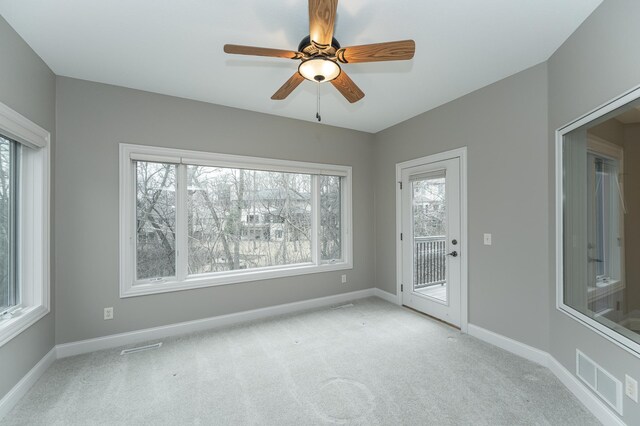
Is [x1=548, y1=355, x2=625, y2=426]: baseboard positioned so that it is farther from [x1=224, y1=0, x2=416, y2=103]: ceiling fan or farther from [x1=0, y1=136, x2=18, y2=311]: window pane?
[x1=0, y1=136, x2=18, y2=311]: window pane

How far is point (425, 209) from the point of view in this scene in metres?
3.71

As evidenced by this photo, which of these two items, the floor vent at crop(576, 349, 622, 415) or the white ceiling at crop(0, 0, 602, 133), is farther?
the white ceiling at crop(0, 0, 602, 133)

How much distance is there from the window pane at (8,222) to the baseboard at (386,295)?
163 inches

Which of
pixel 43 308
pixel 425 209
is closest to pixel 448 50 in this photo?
pixel 425 209

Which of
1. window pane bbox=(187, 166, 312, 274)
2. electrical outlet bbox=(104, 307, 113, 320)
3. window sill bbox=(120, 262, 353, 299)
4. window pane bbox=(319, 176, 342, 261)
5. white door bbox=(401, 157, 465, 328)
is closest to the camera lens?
electrical outlet bbox=(104, 307, 113, 320)

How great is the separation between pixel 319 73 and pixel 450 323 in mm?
3130

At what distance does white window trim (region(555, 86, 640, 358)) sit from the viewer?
1.64m

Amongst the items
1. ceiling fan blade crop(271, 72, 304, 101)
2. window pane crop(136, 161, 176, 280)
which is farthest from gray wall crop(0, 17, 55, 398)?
ceiling fan blade crop(271, 72, 304, 101)

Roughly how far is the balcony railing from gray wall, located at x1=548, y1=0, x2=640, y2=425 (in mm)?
1158

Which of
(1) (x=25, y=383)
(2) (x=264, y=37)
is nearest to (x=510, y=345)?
(2) (x=264, y=37)

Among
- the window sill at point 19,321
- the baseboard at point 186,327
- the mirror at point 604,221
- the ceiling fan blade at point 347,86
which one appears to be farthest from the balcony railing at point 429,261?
the window sill at point 19,321

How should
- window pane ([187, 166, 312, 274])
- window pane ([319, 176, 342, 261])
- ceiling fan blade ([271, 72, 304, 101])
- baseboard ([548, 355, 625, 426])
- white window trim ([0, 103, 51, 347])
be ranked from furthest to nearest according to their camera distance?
window pane ([319, 176, 342, 261]) → window pane ([187, 166, 312, 274]) → white window trim ([0, 103, 51, 347]) → ceiling fan blade ([271, 72, 304, 101]) → baseboard ([548, 355, 625, 426])

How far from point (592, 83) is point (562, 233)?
1144 millimetres

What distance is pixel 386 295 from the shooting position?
4.32 meters
